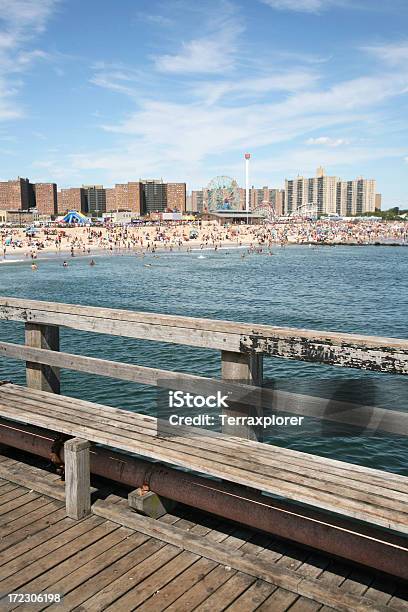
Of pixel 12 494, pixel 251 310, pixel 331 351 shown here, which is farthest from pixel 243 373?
pixel 251 310

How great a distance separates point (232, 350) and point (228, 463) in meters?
0.78

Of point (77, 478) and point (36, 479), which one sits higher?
point (77, 478)

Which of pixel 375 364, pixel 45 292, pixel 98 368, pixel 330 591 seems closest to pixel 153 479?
pixel 98 368

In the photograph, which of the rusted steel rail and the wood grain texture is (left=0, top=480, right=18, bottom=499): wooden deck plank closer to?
the rusted steel rail

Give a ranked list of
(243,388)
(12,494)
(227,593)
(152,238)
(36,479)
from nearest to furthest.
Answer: (227,593) < (243,388) < (12,494) < (36,479) < (152,238)

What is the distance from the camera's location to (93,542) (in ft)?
13.1

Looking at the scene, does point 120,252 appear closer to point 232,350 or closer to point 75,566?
point 232,350

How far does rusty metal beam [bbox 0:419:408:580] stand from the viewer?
3398mm

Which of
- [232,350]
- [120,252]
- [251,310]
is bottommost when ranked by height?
[251,310]

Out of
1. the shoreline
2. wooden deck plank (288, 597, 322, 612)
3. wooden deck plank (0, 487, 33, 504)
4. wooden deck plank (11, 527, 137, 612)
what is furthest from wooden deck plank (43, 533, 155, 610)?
the shoreline

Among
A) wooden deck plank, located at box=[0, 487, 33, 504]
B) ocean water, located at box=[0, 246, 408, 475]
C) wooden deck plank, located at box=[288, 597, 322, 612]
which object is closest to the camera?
wooden deck plank, located at box=[288, 597, 322, 612]

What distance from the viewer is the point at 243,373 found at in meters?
4.16

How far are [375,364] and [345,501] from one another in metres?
0.82

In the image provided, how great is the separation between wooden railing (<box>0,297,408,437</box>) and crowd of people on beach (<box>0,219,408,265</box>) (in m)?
75.4
